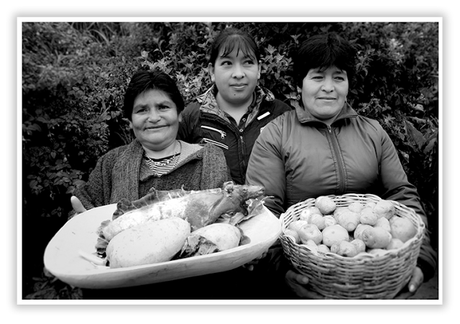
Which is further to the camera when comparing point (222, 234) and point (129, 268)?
point (222, 234)

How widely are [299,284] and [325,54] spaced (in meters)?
0.96

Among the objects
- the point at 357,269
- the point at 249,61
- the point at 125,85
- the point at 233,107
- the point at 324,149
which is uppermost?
the point at 249,61

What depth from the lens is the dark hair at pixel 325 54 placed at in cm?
186

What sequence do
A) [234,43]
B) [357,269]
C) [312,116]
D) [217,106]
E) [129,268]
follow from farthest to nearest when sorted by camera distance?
1. [217,106]
2. [234,43]
3. [312,116]
4. [357,269]
5. [129,268]

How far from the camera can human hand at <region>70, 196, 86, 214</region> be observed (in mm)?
1860

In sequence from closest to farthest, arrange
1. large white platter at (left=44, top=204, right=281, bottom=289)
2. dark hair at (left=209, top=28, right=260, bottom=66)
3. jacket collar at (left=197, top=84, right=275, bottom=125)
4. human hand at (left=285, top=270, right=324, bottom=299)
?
large white platter at (left=44, top=204, right=281, bottom=289) < human hand at (left=285, top=270, right=324, bottom=299) < dark hair at (left=209, top=28, right=260, bottom=66) < jacket collar at (left=197, top=84, right=275, bottom=125)

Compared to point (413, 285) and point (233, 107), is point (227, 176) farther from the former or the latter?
point (413, 285)

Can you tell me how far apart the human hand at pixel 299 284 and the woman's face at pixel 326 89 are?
722 mm

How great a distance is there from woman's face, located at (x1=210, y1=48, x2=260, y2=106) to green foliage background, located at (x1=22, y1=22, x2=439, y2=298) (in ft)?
0.81

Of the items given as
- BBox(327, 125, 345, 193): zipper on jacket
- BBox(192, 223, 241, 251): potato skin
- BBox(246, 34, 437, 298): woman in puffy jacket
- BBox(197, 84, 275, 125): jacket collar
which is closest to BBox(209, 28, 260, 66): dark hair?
BBox(197, 84, 275, 125): jacket collar

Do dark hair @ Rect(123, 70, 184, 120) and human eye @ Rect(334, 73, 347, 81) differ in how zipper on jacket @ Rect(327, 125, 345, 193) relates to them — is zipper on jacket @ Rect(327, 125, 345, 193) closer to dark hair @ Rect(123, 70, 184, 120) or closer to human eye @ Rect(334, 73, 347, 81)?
human eye @ Rect(334, 73, 347, 81)

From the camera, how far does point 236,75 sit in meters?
2.20

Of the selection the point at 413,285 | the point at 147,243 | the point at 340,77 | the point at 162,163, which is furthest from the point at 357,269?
the point at 162,163

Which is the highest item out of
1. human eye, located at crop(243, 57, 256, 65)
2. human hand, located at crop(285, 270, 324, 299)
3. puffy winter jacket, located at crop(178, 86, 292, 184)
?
human eye, located at crop(243, 57, 256, 65)
